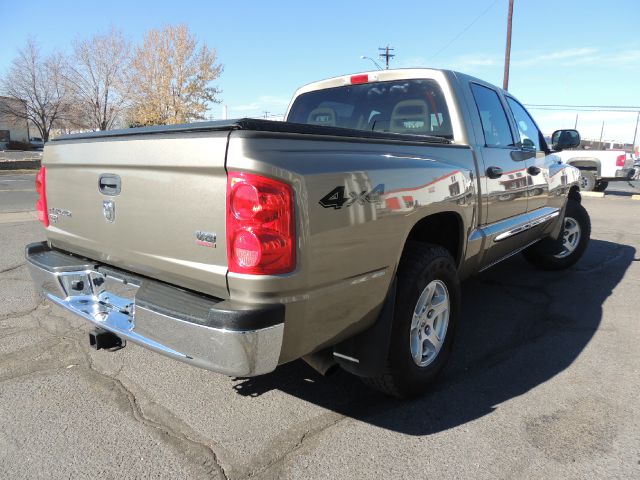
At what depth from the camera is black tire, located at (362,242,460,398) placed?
8.21 feet

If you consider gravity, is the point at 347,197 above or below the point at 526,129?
below

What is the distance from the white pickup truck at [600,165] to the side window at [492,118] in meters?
14.3

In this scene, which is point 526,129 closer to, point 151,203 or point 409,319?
point 409,319

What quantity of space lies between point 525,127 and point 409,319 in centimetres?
310

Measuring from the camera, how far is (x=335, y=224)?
1995mm

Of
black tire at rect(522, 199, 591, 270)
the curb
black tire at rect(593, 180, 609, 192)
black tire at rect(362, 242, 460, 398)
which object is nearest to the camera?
black tire at rect(362, 242, 460, 398)

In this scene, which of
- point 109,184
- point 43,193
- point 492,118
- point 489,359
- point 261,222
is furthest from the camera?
point 492,118

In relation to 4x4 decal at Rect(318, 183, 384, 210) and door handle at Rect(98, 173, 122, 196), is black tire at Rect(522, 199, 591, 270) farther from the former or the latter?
door handle at Rect(98, 173, 122, 196)

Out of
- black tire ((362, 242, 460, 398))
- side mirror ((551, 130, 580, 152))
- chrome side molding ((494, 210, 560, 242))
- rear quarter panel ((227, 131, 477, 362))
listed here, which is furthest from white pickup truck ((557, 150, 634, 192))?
rear quarter panel ((227, 131, 477, 362))

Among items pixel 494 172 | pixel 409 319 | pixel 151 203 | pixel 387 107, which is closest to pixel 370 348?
pixel 409 319

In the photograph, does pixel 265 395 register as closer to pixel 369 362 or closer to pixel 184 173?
pixel 369 362

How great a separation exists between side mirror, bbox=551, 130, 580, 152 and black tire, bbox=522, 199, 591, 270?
3.08 feet

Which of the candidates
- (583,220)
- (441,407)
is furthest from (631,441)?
(583,220)

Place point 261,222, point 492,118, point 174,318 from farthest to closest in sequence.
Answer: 1. point 492,118
2. point 174,318
3. point 261,222
